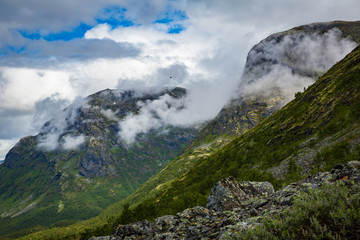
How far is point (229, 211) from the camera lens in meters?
23.7

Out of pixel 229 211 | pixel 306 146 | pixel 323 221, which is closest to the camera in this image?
pixel 323 221

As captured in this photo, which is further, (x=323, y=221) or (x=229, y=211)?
(x=229, y=211)

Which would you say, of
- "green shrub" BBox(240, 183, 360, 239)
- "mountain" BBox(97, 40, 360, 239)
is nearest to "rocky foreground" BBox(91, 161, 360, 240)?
"green shrub" BBox(240, 183, 360, 239)

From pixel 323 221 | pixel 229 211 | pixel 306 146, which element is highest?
pixel 323 221

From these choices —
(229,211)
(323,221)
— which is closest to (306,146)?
(229,211)

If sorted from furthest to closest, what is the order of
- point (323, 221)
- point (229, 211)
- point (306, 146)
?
point (306, 146) → point (229, 211) → point (323, 221)

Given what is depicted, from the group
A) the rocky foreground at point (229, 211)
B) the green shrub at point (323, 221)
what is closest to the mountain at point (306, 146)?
the green shrub at point (323, 221)

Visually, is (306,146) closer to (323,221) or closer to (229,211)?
(229,211)

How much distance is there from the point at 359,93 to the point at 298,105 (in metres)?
65.3

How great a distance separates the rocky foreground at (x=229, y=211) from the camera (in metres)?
16.1

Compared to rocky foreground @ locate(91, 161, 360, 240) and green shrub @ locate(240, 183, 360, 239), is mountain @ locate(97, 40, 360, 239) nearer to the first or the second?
green shrub @ locate(240, 183, 360, 239)

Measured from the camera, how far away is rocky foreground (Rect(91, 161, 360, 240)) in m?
16.1

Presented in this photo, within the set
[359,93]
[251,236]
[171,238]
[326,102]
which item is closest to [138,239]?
[171,238]

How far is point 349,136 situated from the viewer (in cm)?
5831
